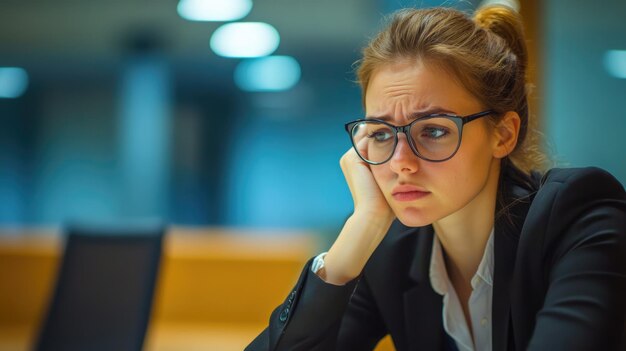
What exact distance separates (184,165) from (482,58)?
7.93 metres

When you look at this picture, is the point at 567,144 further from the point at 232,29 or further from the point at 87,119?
the point at 87,119

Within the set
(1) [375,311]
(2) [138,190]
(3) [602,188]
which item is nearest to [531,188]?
(3) [602,188]

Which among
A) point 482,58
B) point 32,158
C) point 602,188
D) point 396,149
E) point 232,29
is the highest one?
point 232,29

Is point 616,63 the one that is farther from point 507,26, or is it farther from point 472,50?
point 472,50

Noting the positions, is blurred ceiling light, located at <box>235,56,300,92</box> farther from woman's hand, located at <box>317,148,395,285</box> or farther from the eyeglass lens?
the eyeglass lens

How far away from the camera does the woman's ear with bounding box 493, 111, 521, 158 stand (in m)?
1.34

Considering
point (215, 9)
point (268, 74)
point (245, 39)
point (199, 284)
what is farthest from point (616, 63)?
point (268, 74)

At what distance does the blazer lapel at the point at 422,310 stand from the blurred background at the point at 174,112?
6.95 metres

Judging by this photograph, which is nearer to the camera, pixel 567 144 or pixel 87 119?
pixel 567 144

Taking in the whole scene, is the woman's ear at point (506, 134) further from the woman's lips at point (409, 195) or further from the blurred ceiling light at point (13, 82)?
the blurred ceiling light at point (13, 82)

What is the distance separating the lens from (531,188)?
1408mm

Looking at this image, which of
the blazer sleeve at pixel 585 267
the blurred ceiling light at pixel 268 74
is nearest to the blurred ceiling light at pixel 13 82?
the blurred ceiling light at pixel 268 74

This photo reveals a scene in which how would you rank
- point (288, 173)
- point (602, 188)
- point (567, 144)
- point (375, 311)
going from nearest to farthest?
point (602, 188), point (375, 311), point (567, 144), point (288, 173)

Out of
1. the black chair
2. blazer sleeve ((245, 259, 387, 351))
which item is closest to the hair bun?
blazer sleeve ((245, 259, 387, 351))
